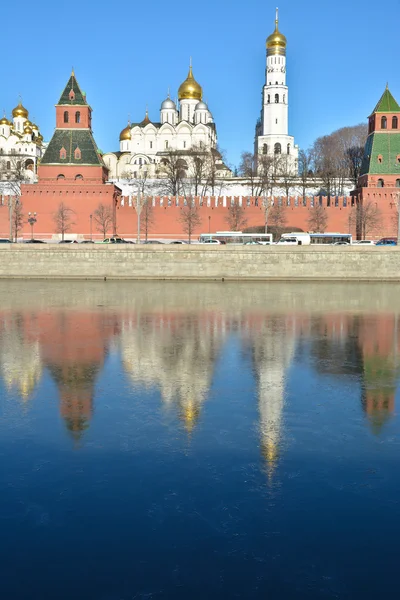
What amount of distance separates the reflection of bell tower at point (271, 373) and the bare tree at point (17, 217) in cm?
2230

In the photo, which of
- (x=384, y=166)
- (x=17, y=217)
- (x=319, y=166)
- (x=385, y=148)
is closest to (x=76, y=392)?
(x=17, y=217)

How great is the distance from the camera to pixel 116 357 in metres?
12.2

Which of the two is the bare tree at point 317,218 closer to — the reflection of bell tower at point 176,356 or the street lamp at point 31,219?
the street lamp at point 31,219

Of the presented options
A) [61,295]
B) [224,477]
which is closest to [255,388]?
[224,477]

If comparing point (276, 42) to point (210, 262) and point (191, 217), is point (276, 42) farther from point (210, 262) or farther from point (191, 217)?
point (210, 262)

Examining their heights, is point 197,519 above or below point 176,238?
below

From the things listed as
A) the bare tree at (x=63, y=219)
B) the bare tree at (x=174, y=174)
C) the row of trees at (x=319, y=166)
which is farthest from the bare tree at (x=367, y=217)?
the bare tree at (x=63, y=219)

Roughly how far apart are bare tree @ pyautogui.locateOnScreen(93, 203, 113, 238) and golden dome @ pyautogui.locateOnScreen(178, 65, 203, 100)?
103 ft

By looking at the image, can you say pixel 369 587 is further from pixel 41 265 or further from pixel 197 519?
pixel 41 265

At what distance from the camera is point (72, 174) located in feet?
118

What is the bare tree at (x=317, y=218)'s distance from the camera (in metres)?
37.0

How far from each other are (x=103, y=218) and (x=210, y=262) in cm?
1000

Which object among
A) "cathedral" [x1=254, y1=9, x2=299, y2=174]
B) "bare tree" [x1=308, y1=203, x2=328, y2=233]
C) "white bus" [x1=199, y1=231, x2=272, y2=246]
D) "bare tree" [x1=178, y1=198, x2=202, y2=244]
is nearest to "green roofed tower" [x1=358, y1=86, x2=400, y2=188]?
"bare tree" [x1=308, y1=203, x2=328, y2=233]

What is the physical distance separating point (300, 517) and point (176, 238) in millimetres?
32165
